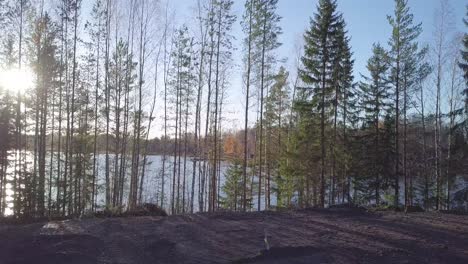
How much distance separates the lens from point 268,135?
2762 centimetres

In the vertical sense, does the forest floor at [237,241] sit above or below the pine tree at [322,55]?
below

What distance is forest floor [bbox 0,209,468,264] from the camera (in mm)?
7555

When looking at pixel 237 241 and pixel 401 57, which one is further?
pixel 401 57

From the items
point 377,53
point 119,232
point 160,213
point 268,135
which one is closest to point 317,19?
point 377,53

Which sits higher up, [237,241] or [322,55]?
[322,55]

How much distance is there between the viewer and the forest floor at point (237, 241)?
7.55 m

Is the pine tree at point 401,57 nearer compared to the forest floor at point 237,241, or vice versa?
the forest floor at point 237,241

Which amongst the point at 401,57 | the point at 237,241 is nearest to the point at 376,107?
the point at 401,57

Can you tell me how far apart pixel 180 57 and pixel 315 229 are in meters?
15.8

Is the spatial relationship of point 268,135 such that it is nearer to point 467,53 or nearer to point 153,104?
point 153,104

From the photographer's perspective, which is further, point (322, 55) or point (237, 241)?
point (322, 55)

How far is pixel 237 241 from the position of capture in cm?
888

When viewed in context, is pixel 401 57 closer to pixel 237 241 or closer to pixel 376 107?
pixel 376 107

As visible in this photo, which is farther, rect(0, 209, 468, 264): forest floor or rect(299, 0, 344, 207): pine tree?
rect(299, 0, 344, 207): pine tree
